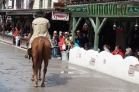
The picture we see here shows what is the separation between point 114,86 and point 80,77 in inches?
84.3

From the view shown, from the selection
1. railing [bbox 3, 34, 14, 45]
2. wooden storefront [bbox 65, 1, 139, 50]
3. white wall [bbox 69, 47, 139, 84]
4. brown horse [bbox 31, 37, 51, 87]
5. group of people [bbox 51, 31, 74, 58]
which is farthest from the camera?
railing [bbox 3, 34, 14, 45]

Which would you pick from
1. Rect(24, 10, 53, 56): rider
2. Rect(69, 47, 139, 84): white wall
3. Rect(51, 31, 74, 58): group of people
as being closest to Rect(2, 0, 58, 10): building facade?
Rect(51, 31, 74, 58): group of people

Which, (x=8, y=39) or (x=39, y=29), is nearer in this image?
(x=39, y=29)

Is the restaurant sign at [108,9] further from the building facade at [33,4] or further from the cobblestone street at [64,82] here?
the building facade at [33,4]

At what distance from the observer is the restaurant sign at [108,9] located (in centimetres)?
1551

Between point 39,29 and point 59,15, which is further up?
point 39,29

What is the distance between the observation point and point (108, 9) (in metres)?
17.3

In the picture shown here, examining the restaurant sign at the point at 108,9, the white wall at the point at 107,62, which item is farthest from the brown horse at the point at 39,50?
the restaurant sign at the point at 108,9

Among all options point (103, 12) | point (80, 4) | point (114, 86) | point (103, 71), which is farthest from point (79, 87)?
point (80, 4)

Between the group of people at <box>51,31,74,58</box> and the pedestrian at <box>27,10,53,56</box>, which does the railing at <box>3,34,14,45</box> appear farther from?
the pedestrian at <box>27,10,53,56</box>

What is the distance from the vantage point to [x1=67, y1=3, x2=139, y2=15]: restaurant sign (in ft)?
50.9

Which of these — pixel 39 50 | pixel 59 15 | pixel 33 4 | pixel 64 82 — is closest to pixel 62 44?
pixel 59 15

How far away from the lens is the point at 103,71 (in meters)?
15.7

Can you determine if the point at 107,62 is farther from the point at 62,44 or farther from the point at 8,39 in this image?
the point at 8,39
